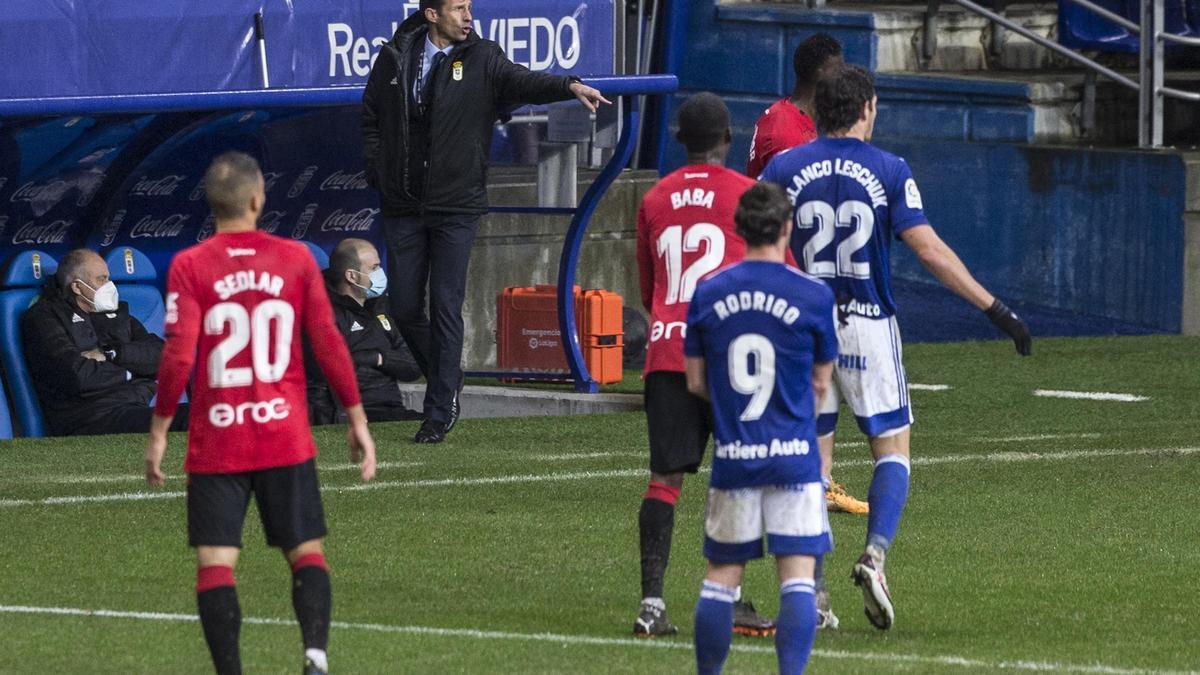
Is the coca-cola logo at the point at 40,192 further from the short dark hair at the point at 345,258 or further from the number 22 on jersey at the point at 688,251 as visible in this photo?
the number 22 on jersey at the point at 688,251

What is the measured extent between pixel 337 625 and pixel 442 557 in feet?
4.26

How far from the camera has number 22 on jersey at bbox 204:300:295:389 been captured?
6.06m

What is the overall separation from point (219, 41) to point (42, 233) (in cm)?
195

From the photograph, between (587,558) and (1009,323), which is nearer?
(1009,323)

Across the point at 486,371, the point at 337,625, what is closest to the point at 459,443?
the point at 486,371

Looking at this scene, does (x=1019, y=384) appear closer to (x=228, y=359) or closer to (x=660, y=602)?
(x=660, y=602)

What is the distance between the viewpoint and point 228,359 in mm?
6066

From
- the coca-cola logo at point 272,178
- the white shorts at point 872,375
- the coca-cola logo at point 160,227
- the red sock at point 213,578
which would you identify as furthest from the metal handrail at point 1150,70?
the red sock at point 213,578

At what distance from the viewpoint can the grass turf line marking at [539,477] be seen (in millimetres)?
9836

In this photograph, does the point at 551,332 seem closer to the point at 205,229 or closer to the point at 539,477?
the point at 205,229

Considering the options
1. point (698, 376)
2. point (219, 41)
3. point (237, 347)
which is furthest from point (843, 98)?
point (219, 41)

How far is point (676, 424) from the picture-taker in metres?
7.12

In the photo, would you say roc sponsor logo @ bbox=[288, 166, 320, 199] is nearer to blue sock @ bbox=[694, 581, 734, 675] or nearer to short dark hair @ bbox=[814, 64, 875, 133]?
short dark hair @ bbox=[814, 64, 875, 133]

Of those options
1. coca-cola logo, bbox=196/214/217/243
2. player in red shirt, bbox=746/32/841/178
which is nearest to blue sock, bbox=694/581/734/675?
player in red shirt, bbox=746/32/841/178
